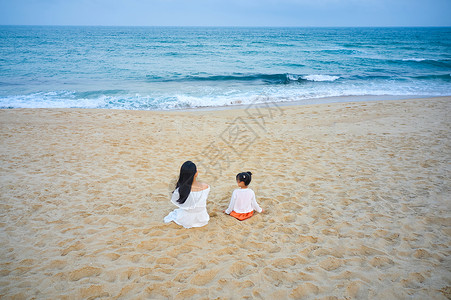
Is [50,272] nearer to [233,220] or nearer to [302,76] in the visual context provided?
[233,220]

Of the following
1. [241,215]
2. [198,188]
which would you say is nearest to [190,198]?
[198,188]

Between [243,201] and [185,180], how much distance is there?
40.8 inches

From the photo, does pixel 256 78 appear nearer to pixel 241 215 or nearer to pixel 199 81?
pixel 199 81

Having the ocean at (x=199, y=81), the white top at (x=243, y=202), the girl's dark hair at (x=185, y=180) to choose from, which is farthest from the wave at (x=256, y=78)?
the girl's dark hair at (x=185, y=180)

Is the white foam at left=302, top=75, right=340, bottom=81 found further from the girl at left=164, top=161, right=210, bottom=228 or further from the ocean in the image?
the girl at left=164, top=161, right=210, bottom=228

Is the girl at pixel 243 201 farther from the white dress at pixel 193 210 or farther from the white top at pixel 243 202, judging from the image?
the white dress at pixel 193 210

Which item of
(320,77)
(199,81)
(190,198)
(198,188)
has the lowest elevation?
(190,198)

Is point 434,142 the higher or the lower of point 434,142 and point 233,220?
the higher

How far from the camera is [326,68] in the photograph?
24266 millimetres

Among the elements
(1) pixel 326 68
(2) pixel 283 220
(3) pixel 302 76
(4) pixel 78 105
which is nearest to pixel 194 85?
(4) pixel 78 105

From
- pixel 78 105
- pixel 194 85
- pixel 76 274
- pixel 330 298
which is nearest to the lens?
pixel 330 298

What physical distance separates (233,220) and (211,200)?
79 cm

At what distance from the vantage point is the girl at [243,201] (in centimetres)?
382

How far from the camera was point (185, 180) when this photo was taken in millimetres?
3498
